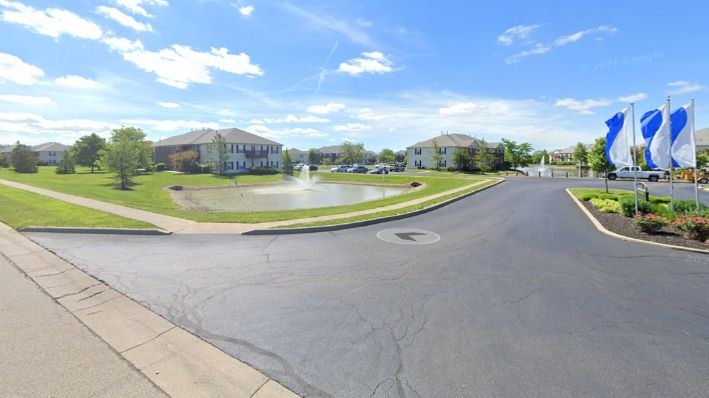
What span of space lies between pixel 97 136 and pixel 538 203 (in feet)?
284

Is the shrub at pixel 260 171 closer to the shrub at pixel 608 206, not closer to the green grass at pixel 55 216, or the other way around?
the green grass at pixel 55 216

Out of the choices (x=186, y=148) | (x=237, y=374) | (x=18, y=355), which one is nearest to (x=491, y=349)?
(x=237, y=374)

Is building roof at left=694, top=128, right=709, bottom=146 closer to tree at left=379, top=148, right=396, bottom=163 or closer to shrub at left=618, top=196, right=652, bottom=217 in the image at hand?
tree at left=379, top=148, right=396, bottom=163

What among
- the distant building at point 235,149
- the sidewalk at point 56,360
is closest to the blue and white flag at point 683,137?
the sidewalk at point 56,360

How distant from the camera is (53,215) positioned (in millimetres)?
12953

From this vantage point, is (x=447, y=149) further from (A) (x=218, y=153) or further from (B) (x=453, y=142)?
(A) (x=218, y=153)

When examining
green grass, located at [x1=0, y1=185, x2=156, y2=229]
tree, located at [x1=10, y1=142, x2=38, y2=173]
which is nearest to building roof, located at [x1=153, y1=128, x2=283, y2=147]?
tree, located at [x1=10, y1=142, x2=38, y2=173]

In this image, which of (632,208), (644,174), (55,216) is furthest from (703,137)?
(55,216)

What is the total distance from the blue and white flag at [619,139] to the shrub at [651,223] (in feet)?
14.6

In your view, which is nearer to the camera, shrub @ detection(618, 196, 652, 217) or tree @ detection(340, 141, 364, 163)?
shrub @ detection(618, 196, 652, 217)

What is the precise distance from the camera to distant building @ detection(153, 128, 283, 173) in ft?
201

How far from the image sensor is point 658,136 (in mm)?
13438

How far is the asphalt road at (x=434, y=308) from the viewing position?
3873 mm

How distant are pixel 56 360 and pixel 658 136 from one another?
19565 mm
